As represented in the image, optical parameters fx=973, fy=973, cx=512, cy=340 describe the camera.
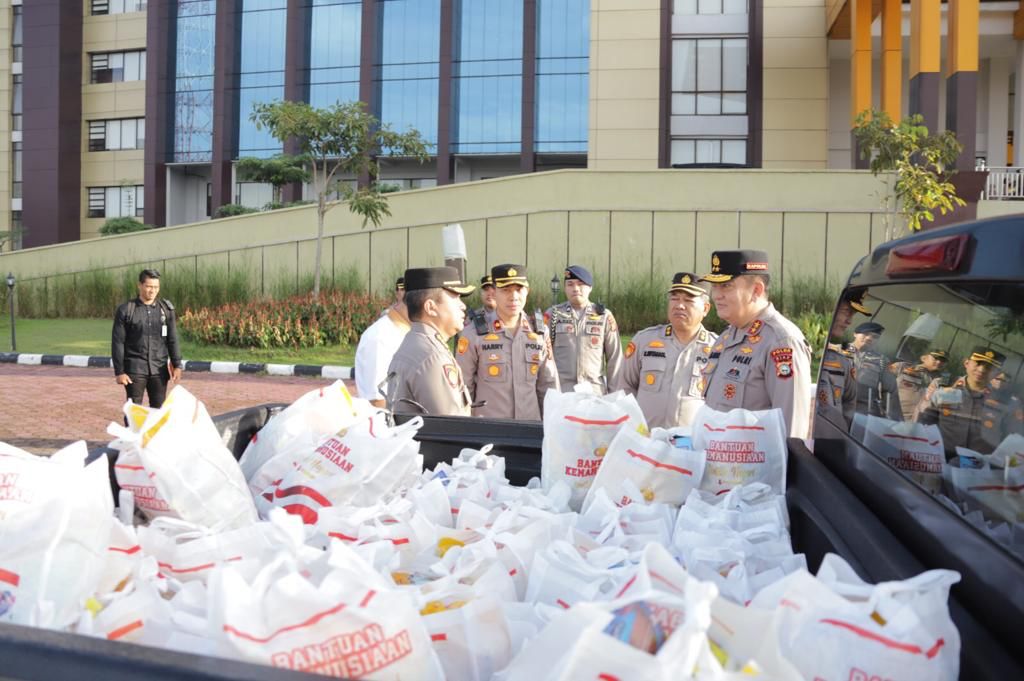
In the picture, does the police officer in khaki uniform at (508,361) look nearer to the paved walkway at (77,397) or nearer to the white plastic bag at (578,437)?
the white plastic bag at (578,437)

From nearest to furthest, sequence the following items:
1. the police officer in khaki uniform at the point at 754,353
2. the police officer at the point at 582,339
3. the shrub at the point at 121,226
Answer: the police officer in khaki uniform at the point at 754,353 → the police officer at the point at 582,339 → the shrub at the point at 121,226

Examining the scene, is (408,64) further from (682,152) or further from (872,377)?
(872,377)

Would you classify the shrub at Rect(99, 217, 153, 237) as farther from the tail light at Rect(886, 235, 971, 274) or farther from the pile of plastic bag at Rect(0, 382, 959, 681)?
the tail light at Rect(886, 235, 971, 274)

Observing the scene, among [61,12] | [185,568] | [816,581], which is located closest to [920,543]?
[816,581]

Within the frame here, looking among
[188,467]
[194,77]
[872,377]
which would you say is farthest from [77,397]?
[194,77]

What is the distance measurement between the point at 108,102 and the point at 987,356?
4952cm

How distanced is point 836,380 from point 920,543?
42.1 inches

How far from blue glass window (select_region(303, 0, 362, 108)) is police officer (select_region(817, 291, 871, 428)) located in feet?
129

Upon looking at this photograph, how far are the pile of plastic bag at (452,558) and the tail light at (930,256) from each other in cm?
60

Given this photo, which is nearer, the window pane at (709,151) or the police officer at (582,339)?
the police officer at (582,339)

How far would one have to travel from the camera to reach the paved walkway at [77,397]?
10062mm

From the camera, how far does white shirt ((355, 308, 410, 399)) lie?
639 cm

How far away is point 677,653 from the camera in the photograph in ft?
4.02

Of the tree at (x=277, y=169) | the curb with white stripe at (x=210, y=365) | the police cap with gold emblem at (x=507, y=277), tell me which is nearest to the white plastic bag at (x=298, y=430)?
the police cap with gold emblem at (x=507, y=277)
